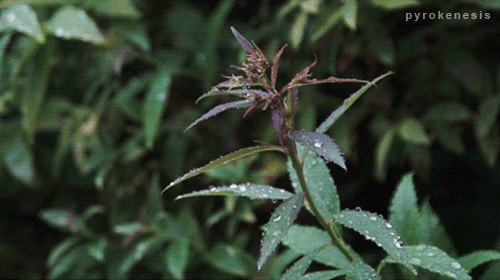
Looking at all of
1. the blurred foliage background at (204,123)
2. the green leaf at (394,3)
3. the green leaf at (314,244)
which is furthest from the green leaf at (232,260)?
the green leaf at (394,3)

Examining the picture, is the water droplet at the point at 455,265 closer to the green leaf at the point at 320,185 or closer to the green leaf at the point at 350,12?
the green leaf at the point at 320,185

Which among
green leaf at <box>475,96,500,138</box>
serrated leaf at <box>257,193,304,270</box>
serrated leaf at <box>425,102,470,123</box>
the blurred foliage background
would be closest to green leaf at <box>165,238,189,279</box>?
the blurred foliage background

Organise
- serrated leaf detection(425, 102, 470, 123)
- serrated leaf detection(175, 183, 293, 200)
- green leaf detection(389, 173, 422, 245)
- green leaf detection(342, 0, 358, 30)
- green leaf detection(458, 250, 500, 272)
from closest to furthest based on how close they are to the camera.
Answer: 1. serrated leaf detection(175, 183, 293, 200)
2. green leaf detection(458, 250, 500, 272)
3. green leaf detection(389, 173, 422, 245)
4. green leaf detection(342, 0, 358, 30)
5. serrated leaf detection(425, 102, 470, 123)

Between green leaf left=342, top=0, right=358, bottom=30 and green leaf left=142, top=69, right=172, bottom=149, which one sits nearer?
green leaf left=342, top=0, right=358, bottom=30

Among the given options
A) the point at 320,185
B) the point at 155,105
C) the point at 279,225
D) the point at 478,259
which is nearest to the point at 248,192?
the point at 279,225

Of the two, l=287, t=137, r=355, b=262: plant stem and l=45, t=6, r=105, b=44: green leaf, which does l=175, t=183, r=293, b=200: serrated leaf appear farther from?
l=45, t=6, r=105, b=44: green leaf

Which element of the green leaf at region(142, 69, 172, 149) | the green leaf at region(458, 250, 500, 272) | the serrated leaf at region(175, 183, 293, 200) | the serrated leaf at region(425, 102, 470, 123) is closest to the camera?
the serrated leaf at region(175, 183, 293, 200)

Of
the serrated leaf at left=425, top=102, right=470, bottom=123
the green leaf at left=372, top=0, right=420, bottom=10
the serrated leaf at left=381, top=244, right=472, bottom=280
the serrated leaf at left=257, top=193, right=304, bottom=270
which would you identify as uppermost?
the green leaf at left=372, top=0, right=420, bottom=10
